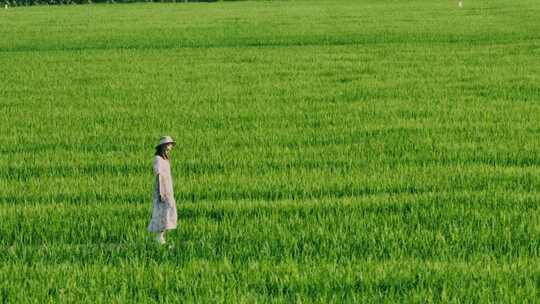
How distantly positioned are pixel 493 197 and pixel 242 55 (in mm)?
20964

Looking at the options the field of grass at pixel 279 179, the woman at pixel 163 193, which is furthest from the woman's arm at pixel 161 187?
the field of grass at pixel 279 179

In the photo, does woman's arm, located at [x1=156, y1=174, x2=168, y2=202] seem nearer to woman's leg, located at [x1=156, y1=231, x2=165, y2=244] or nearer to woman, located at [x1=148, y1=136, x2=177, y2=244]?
woman, located at [x1=148, y1=136, x2=177, y2=244]

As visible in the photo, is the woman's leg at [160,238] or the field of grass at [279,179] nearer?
the field of grass at [279,179]

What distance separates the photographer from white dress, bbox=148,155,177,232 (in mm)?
7754

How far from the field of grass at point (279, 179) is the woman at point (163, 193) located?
353 mm

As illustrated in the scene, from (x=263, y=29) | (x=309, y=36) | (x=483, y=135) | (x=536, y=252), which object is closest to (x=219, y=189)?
(x=536, y=252)

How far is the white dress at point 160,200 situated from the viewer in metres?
7.75

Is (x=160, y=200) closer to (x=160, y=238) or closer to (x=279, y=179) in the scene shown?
(x=160, y=238)

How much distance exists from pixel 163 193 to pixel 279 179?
12.9 ft

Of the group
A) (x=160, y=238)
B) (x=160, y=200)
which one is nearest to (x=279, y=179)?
(x=160, y=238)

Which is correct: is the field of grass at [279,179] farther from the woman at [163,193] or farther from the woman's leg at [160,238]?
the woman at [163,193]

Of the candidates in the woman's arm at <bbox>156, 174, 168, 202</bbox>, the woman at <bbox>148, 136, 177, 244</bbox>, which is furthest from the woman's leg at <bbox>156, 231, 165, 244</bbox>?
the woman's arm at <bbox>156, 174, 168, 202</bbox>

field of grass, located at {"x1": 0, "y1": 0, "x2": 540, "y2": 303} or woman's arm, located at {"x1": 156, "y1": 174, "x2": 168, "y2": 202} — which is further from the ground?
woman's arm, located at {"x1": 156, "y1": 174, "x2": 168, "y2": 202}

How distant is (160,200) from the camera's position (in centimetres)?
779
